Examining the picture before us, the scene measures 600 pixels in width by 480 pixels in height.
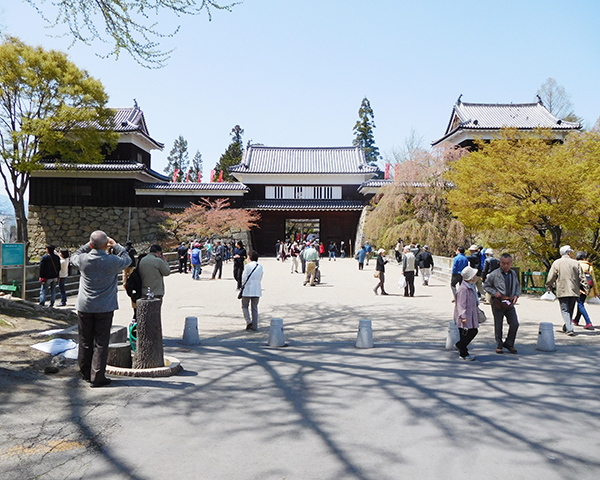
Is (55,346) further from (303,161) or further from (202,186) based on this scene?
(303,161)

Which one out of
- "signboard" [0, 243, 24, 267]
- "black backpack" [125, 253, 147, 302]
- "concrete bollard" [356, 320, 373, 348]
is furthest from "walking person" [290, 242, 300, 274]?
"black backpack" [125, 253, 147, 302]

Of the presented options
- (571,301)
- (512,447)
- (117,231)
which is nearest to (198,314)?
(571,301)

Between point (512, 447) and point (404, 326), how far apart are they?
6242 millimetres

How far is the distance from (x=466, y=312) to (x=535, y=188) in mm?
9845

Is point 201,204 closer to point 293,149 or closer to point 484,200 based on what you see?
point 293,149

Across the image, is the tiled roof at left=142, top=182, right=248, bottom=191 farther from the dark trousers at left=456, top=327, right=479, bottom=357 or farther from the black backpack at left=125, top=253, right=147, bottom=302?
the dark trousers at left=456, top=327, right=479, bottom=357

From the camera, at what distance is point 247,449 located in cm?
393

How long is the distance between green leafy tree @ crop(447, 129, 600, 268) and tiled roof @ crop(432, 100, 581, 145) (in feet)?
69.6

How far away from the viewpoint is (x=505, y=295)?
7.54 m

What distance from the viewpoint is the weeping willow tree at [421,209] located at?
28.1 metres

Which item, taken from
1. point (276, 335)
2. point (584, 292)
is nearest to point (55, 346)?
point (276, 335)

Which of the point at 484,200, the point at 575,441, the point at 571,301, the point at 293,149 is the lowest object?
the point at 575,441

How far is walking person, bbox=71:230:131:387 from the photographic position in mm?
5469

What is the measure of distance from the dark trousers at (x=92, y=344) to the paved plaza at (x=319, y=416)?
0.58ft
